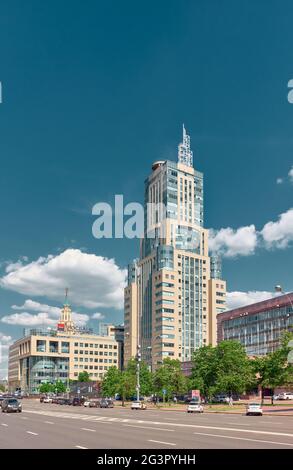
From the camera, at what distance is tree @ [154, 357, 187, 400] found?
390 feet

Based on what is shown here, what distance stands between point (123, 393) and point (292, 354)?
194ft

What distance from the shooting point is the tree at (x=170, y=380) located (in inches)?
4683

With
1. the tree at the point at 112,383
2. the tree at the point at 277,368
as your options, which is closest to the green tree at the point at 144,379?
the tree at the point at 112,383

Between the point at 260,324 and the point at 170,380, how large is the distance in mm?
48741

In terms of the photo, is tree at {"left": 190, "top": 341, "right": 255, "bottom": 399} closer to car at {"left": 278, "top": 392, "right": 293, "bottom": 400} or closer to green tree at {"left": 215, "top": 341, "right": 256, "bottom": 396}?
green tree at {"left": 215, "top": 341, "right": 256, "bottom": 396}

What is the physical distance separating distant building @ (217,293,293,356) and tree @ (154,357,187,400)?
119ft

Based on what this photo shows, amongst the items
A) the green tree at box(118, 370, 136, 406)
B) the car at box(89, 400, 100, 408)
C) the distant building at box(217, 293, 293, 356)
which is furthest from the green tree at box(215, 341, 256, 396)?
the distant building at box(217, 293, 293, 356)

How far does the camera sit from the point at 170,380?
11938 centimetres

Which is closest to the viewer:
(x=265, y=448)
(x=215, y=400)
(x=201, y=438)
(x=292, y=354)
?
(x=265, y=448)
